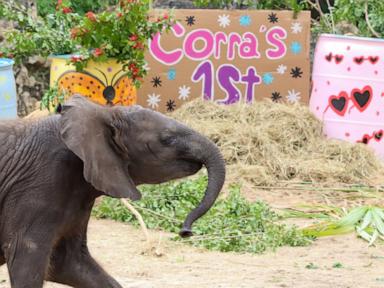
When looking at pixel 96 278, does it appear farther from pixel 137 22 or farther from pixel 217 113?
pixel 217 113

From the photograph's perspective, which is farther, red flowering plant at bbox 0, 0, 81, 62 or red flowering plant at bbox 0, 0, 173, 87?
red flowering plant at bbox 0, 0, 81, 62

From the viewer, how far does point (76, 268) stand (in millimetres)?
5375

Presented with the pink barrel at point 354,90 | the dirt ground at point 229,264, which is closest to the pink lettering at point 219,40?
the pink barrel at point 354,90

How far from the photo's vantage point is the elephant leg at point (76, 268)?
5.35m

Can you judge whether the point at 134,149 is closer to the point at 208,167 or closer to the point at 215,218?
the point at 208,167

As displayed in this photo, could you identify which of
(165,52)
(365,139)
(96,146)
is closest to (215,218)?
(96,146)

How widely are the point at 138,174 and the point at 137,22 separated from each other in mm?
4842

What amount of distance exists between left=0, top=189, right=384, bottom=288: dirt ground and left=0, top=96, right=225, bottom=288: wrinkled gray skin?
1576 millimetres

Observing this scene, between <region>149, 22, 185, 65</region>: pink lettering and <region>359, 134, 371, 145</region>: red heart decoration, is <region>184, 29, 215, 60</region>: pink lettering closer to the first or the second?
<region>149, 22, 185, 65</region>: pink lettering

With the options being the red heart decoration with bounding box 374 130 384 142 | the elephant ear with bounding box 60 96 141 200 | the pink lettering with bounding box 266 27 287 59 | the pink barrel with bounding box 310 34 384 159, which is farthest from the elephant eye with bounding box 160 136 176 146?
the pink lettering with bounding box 266 27 287 59

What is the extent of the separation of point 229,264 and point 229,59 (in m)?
5.33

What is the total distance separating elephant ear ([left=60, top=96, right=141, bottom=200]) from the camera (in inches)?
191

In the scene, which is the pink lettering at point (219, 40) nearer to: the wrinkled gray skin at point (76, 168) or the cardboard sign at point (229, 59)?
the cardboard sign at point (229, 59)

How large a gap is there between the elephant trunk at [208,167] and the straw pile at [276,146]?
15.9 ft
